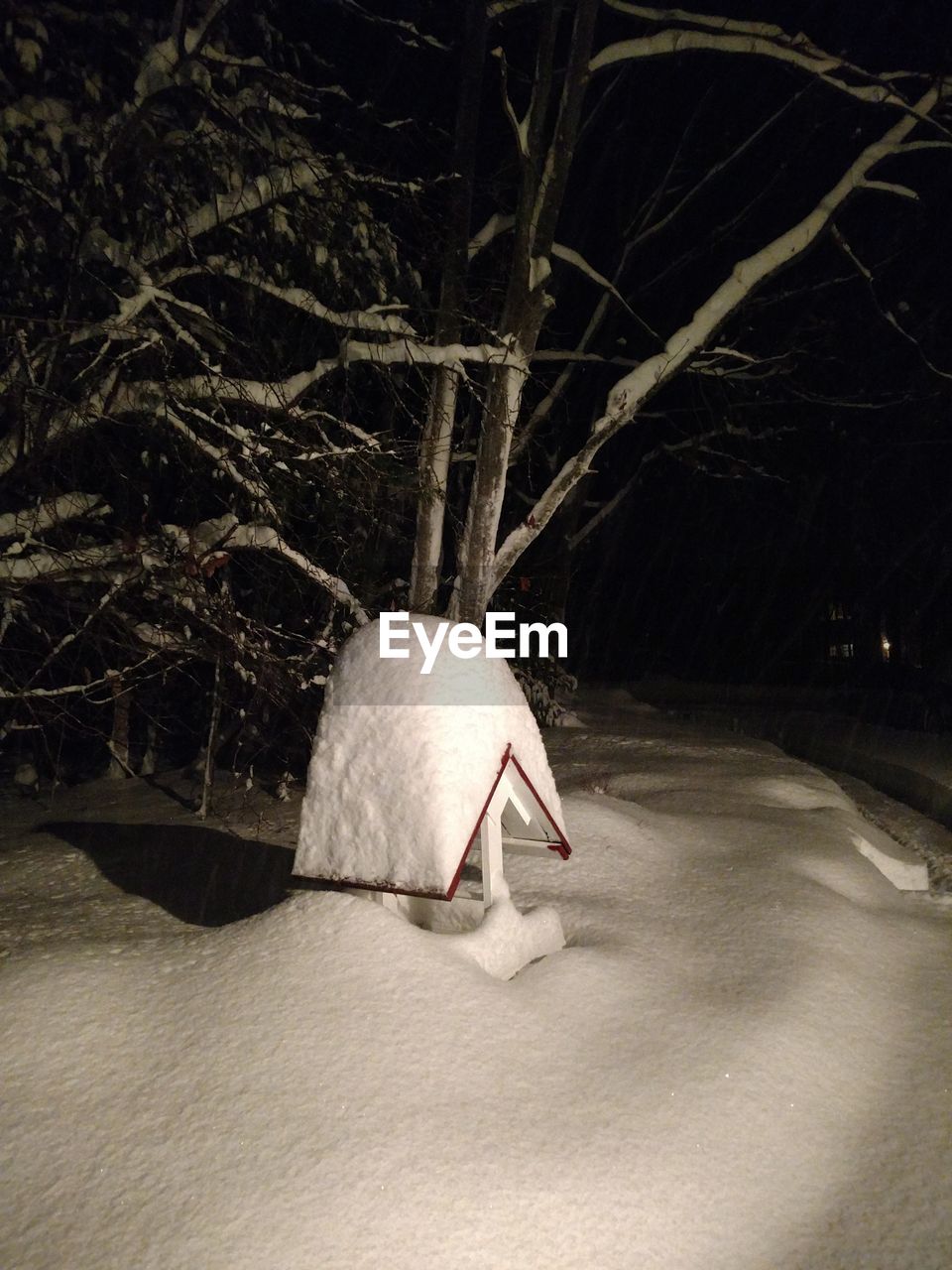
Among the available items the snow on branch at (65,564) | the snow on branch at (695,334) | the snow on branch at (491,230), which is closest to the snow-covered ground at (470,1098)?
the snow on branch at (65,564)

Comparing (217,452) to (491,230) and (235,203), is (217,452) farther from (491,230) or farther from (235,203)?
(491,230)

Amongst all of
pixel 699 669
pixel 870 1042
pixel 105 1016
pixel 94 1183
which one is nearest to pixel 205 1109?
pixel 94 1183

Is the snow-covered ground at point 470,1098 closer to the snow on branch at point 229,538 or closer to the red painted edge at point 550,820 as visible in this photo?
the red painted edge at point 550,820

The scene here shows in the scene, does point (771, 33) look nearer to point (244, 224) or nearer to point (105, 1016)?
point (244, 224)

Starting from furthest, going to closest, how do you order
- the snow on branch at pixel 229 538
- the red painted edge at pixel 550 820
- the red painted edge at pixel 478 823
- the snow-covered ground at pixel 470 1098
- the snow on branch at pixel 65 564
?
1. the snow on branch at pixel 229 538
2. the snow on branch at pixel 65 564
3. the red painted edge at pixel 550 820
4. the red painted edge at pixel 478 823
5. the snow-covered ground at pixel 470 1098

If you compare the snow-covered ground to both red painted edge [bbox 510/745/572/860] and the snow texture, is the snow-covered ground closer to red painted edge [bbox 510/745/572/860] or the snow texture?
the snow texture

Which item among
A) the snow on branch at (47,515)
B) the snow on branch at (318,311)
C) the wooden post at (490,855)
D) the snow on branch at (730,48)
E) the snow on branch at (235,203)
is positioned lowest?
the wooden post at (490,855)

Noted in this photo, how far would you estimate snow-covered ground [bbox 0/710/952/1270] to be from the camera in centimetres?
307

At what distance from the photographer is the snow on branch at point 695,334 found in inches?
323

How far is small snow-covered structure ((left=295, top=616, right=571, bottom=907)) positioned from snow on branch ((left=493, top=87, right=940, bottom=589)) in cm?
379

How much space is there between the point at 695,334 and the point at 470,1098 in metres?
6.47

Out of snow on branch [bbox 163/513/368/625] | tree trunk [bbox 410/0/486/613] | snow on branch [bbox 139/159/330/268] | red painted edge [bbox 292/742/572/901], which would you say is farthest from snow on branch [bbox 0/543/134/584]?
red painted edge [bbox 292/742/572/901]

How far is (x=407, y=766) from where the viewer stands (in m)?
4.41

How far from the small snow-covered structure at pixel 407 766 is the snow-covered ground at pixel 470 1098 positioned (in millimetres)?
152
